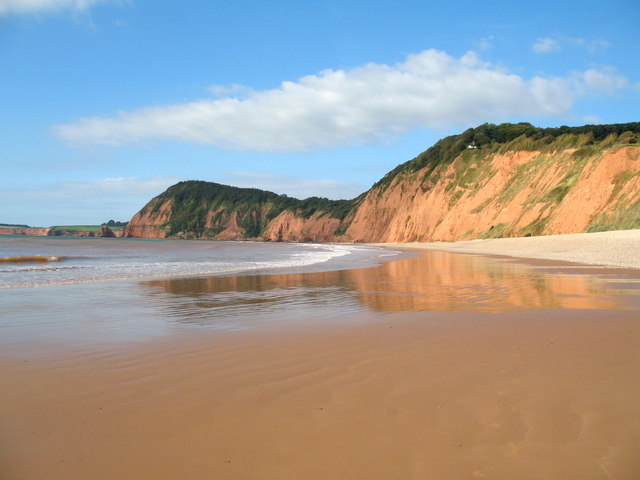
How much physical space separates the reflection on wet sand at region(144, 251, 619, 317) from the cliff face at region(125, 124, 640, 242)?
2342 cm

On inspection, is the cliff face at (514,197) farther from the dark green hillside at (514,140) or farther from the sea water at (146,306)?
the sea water at (146,306)

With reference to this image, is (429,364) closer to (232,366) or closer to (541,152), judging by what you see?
(232,366)

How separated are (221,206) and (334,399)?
487ft

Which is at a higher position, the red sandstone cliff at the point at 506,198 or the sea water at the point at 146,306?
the red sandstone cliff at the point at 506,198

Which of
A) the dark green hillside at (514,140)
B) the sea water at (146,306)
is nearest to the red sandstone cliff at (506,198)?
the dark green hillside at (514,140)

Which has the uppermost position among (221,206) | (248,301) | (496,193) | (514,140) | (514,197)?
(514,140)

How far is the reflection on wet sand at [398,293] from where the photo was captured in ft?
24.9

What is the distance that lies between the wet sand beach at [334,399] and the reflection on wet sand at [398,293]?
1045 millimetres

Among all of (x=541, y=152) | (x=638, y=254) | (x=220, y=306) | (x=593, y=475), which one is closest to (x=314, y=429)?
(x=593, y=475)

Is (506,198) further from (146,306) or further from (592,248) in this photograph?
(146,306)

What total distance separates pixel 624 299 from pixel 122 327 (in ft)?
28.3

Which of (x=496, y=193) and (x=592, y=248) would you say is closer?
(x=592, y=248)

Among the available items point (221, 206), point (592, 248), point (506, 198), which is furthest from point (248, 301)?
point (221, 206)

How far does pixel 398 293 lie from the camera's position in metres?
9.52
